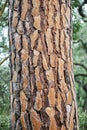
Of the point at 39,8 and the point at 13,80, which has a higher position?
the point at 39,8

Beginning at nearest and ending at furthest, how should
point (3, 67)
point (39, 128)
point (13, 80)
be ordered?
point (39, 128), point (13, 80), point (3, 67)

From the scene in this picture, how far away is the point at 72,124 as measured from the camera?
6.74 ft

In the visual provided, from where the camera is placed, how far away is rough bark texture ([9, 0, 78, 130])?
2.00 meters

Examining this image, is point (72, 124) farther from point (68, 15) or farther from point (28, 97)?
point (68, 15)

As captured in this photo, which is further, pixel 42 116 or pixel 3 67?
pixel 3 67

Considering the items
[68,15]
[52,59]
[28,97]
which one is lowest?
[28,97]

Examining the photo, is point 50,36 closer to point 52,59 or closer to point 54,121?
point 52,59

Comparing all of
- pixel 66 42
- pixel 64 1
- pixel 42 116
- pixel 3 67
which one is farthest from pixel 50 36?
pixel 3 67

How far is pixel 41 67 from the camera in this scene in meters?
2.04

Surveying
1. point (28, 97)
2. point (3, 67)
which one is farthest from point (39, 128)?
point (3, 67)

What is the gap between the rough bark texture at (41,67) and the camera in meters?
2.00

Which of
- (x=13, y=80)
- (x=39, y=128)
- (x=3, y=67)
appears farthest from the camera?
(x=3, y=67)

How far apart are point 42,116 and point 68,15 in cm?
70

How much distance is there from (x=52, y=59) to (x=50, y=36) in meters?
0.15
